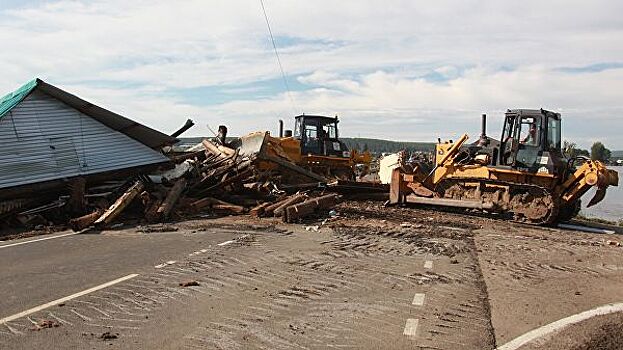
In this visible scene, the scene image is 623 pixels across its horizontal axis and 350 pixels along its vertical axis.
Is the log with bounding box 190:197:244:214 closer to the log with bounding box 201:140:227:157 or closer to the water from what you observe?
the log with bounding box 201:140:227:157

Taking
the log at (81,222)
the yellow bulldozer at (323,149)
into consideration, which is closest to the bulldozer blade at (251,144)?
the yellow bulldozer at (323,149)

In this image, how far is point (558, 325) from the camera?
665 cm

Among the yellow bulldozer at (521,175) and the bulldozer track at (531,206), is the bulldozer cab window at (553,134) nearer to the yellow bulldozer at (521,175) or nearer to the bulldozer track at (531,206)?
the yellow bulldozer at (521,175)

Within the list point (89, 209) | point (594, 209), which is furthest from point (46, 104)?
point (594, 209)

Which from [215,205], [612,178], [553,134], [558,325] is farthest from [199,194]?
[558,325]

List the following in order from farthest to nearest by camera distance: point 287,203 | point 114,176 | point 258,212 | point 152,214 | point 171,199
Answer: point 114,176 → point 171,199 → point 287,203 → point 258,212 → point 152,214

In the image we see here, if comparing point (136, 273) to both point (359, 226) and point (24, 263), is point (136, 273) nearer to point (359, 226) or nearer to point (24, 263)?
point (24, 263)

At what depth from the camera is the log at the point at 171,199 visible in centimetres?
1553

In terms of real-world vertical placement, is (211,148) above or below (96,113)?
below

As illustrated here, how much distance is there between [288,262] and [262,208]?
6.33m

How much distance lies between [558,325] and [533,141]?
11319 mm

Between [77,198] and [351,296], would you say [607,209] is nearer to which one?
[77,198]

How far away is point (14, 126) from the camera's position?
16391 mm

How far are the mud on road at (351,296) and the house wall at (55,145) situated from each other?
6.79 meters
